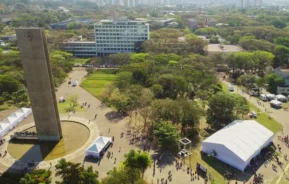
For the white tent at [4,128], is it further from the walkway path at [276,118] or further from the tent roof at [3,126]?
the walkway path at [276,118]

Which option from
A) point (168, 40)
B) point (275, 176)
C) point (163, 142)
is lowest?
point (275, 176)

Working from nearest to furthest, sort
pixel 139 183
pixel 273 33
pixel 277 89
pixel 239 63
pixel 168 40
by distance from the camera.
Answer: pixel 139 183 → pixel 277 89 → pixel 239 63 → pixel 168 40 → pixel 273 33

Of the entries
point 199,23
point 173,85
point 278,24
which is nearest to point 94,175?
point 173,85

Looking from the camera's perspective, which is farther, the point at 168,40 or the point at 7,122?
the point at 168,40

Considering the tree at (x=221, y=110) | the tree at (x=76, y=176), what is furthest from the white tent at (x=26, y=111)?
the tree at (x=221, y=110)

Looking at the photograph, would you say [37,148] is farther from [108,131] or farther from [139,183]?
[139,183]

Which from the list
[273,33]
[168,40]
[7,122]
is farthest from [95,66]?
[273,33]

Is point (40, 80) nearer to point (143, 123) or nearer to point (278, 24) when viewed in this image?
point (143, 123)
